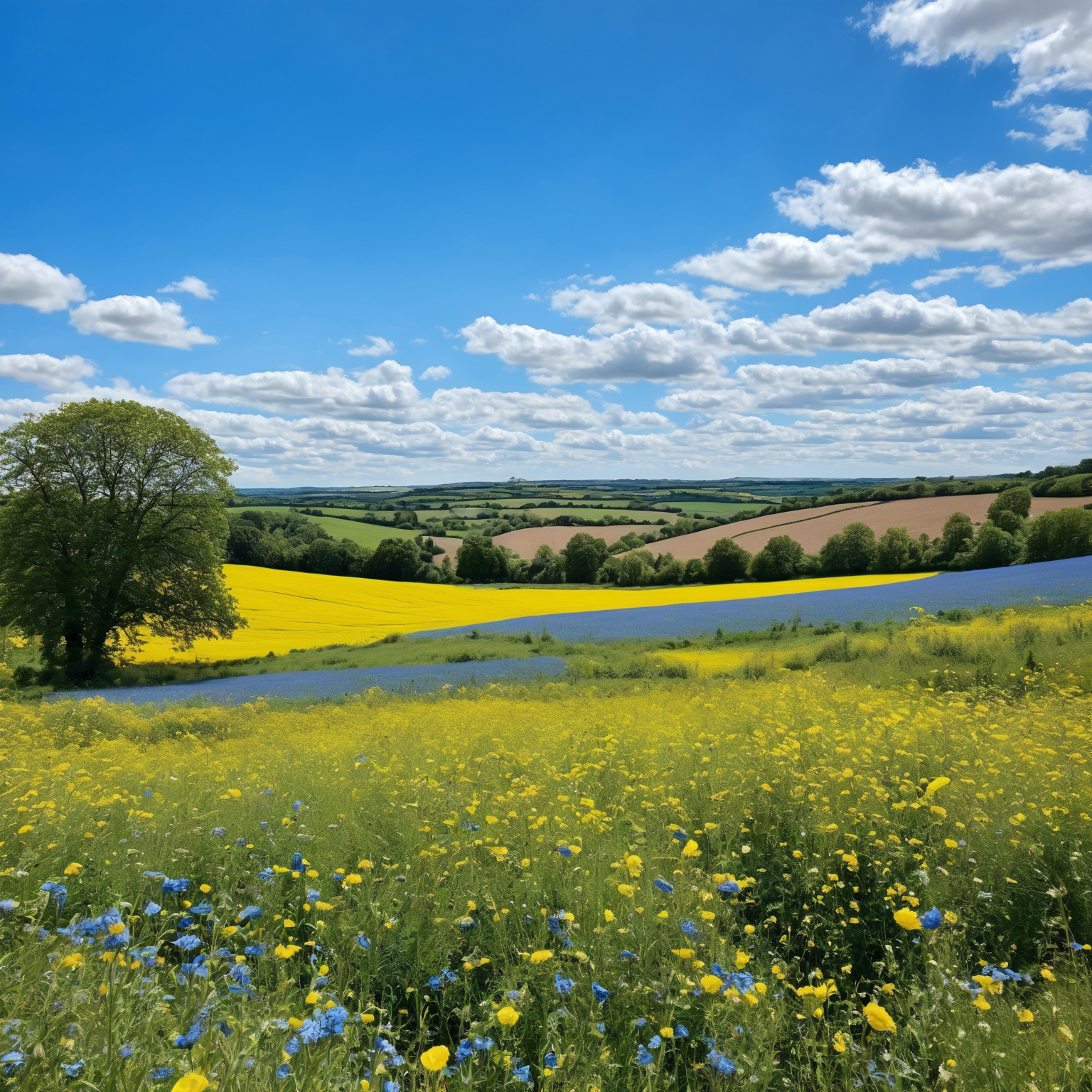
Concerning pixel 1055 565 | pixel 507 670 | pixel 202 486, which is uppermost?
pixel 202 486

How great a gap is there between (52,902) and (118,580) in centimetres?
2933

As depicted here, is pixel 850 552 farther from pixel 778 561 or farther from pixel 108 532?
pixel 108 532

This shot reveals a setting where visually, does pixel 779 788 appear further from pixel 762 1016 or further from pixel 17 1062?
pixel 17 1062

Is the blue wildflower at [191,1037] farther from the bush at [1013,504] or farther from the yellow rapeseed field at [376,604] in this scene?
the bush at [1013,504]

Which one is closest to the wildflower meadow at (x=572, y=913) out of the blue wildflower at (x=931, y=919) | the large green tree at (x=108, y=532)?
the blue wildflower at (x=931, y=919)

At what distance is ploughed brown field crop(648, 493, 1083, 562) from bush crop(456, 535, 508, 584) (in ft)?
54.8

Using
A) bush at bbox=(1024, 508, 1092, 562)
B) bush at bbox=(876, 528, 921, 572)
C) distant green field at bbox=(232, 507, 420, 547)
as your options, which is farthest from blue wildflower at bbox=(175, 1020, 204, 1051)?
distant green field at bbox=(232, 507, 420, 547)

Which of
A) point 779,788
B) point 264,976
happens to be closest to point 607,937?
point 264,976

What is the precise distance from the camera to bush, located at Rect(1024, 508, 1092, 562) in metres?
43.8

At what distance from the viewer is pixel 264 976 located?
11.3 feet

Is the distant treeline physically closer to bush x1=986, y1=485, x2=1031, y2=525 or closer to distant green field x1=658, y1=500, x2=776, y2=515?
bush x1=986, y1=485, x2=1031, y2=525

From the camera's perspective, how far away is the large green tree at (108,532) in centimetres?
2806

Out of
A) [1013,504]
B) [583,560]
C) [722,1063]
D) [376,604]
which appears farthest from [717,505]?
[722,1063]

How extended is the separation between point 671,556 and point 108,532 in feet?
160
